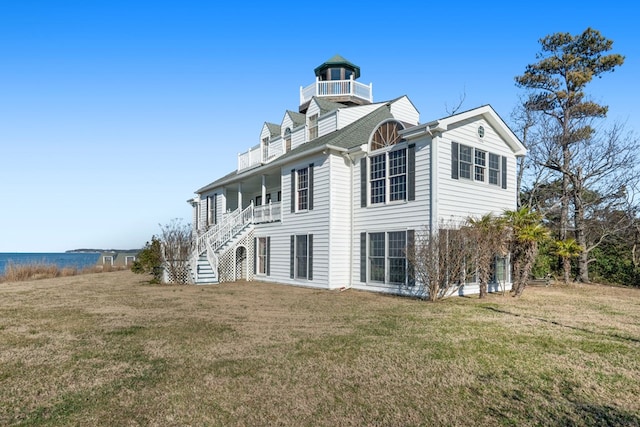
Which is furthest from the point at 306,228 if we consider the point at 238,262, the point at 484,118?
the point at 484,118

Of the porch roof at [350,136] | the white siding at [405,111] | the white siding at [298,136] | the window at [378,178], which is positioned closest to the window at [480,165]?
the window at [378,178]

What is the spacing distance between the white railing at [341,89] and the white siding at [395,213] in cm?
959

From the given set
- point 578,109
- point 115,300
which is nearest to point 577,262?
point 578,109

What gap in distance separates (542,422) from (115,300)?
1199cm

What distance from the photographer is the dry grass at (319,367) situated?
13.1 feet

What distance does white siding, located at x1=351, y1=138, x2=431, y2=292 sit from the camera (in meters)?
13.3

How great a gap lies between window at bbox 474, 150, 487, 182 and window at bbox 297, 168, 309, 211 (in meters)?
6.81

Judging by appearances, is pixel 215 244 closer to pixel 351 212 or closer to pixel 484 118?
pixel 351 212

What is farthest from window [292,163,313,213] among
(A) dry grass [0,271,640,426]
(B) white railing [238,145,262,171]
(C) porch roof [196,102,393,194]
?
(A) dry grass [0,271,640,426]

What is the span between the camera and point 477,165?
14.7 metres

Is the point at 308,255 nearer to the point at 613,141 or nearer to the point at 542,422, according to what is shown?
the point at 542,422

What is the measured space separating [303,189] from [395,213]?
488 centimetres

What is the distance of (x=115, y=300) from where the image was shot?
40.4ft

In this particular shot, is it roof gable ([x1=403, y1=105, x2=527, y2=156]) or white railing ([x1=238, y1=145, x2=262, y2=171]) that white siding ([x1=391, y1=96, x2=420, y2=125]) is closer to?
roof gable ([x1=403, y1=105, x2=527, y2=156])
